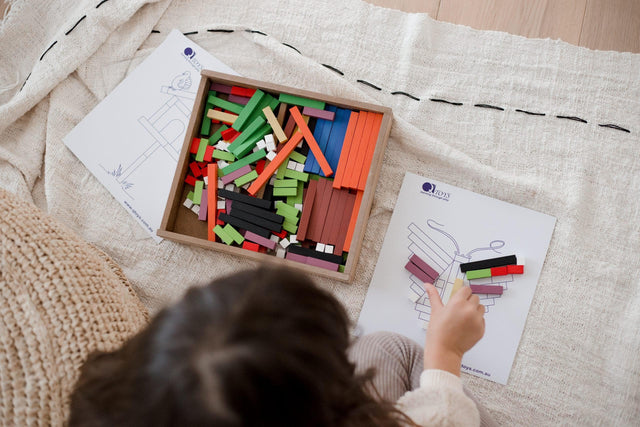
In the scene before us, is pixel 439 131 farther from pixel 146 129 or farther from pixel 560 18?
pixel 146 129

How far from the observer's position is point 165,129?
1.02 metres

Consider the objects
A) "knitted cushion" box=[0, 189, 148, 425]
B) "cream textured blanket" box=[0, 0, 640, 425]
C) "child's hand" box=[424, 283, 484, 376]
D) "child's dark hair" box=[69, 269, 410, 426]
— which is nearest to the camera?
"child's dark hair" box=[69, 269, 410, 426]

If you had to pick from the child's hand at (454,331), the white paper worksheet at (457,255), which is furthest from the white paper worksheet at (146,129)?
the child's hand at (454,331)

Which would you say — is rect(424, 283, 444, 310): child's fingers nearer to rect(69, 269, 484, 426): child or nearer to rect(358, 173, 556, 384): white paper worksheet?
rect(358, 173, 556, 384): white paper worksheet

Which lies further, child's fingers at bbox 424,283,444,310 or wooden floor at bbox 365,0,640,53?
wooden floor at bbox 365,0,640,53

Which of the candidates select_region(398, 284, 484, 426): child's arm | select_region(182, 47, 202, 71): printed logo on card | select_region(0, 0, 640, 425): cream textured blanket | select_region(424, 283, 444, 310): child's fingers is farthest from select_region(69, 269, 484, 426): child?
select_region(182, 47, 202, 71): printed logo on card

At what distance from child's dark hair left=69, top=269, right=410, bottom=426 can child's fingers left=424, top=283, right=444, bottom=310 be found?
319 millimetres

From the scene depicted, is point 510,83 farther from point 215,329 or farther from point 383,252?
point 215,329

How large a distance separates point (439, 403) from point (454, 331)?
0.45 feet

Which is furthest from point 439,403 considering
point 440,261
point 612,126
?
point 612,126

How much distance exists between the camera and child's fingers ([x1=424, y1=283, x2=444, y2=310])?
836mm

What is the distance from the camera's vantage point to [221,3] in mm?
1062

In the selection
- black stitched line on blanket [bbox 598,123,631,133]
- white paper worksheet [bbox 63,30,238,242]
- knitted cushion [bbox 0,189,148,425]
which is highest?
black stitched line on blanket [bbox 598,123,631,133]

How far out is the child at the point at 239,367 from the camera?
43 centimetres
